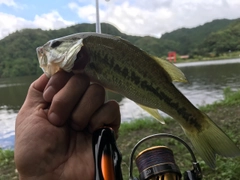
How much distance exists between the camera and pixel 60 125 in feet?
6.05

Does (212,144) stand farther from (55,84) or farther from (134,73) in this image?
(55,84)

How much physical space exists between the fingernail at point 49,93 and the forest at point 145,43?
4.35 ft

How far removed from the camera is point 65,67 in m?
1.88

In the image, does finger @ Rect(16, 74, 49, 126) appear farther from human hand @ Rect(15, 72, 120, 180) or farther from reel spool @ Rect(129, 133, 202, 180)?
reel spool @ Rect(129, 133, 202, 180)

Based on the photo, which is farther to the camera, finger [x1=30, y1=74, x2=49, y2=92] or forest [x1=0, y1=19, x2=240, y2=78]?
forest [x1=0, y1=19, x2=240, y2=78]

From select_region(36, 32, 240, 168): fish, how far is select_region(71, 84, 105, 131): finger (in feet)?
0.53

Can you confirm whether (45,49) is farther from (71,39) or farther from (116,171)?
(116,171)

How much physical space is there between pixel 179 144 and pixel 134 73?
505 cm

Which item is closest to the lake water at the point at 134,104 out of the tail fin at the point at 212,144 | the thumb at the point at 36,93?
the tail fin at the point at 212,144

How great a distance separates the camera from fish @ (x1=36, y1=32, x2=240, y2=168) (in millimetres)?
1938

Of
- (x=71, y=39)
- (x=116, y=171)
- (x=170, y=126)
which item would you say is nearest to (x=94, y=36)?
(x=71, y=39)

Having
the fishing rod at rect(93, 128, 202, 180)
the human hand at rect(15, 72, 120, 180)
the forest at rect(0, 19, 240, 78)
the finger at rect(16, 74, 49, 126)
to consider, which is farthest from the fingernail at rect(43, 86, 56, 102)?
the forest at rect(0, 19, 240, 78)

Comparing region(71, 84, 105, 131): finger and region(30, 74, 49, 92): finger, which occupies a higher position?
region(30, 74, 49, 92): finger

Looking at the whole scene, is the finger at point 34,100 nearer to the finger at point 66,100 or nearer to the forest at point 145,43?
the finger at point 66,100
